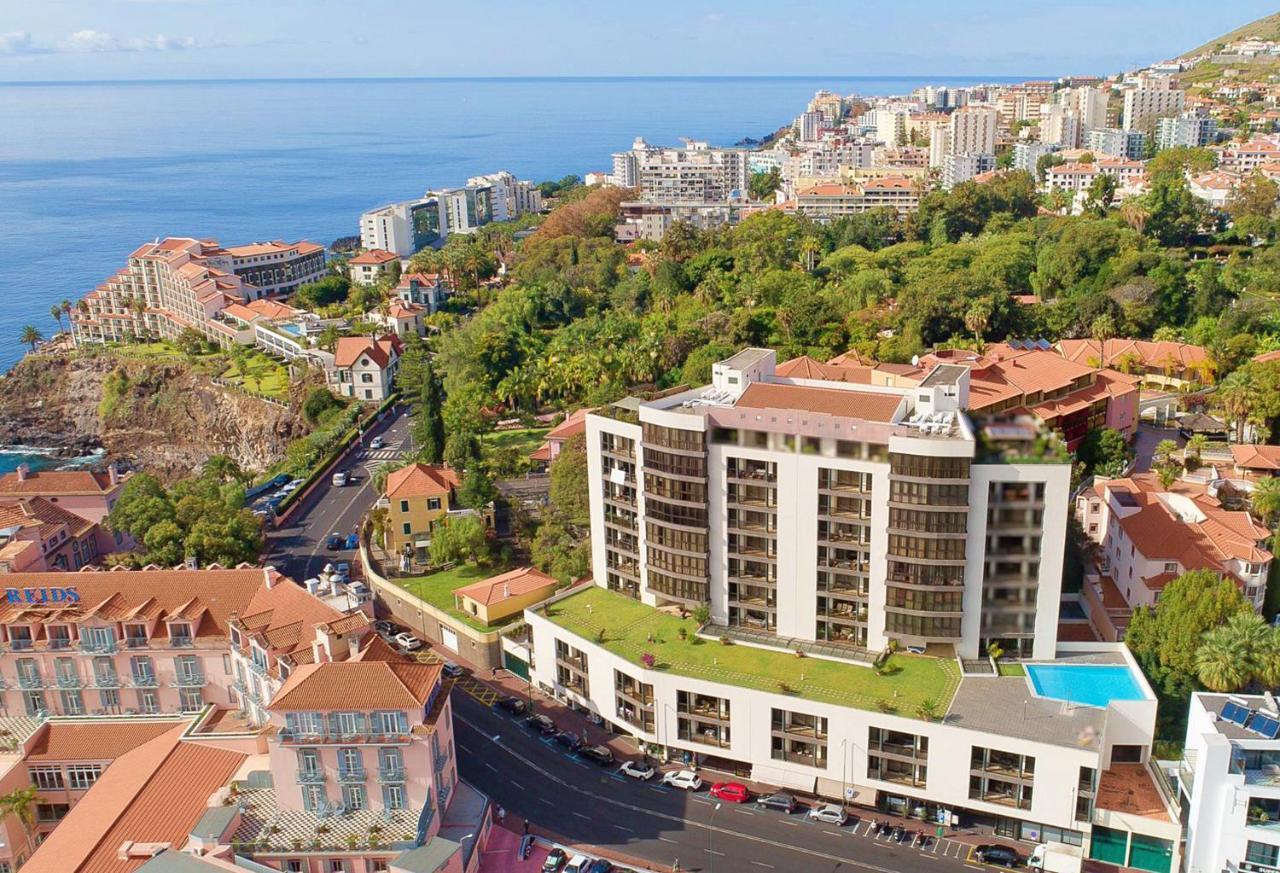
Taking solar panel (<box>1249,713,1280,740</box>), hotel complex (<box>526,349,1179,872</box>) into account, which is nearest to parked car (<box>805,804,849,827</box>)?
hotel complex (<box>526,349,1179,872</box>)

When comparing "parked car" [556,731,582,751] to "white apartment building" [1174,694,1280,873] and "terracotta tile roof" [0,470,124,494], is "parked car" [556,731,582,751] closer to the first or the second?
"white apartment building" [1174,694,1280,873]

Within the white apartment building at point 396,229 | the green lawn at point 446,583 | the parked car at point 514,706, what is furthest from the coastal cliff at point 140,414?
the white apartment building at point 396,229

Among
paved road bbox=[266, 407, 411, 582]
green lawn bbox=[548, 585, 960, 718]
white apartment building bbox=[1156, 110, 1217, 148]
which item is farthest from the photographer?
white apartment building bbox=[1156, 110, 1217, 148]

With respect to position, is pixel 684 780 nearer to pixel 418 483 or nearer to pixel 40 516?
pixel 418 483

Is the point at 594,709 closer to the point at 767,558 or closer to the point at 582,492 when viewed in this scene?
the point at 767,558

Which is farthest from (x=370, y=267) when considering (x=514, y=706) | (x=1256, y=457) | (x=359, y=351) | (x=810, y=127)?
(x=810, y=127)

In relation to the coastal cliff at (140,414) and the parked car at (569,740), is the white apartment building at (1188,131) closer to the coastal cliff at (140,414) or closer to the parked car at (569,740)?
the coastal cliff at (140,414)
